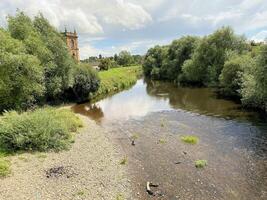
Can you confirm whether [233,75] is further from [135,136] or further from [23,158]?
[23,158]

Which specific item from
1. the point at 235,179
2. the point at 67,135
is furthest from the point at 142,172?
the point at 67,135

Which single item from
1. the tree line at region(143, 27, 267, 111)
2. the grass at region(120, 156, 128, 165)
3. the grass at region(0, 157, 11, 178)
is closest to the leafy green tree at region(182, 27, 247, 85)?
the tree line at region(143, 27, 267, 111)

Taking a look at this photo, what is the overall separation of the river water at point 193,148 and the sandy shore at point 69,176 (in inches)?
51.3

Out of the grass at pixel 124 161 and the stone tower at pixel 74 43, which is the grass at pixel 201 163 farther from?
the stone tower at pixel 74 43

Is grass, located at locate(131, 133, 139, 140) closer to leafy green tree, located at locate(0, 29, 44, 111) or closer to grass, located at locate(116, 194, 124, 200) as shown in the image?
grass, located at locate(116, 194, 124, 200)

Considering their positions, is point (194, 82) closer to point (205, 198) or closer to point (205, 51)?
point (205, 51)

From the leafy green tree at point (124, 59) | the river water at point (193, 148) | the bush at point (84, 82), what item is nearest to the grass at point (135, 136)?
the river water at point (193, 148)

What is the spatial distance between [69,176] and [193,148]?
1092 centimetres

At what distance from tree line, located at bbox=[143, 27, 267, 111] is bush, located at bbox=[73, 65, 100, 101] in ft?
76.0

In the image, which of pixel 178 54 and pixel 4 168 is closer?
pixel 4 168

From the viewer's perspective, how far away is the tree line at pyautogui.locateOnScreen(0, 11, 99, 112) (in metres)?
33.1

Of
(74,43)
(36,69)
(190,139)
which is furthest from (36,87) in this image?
(74,43)

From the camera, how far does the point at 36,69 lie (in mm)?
33875

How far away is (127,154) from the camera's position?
2361cm
